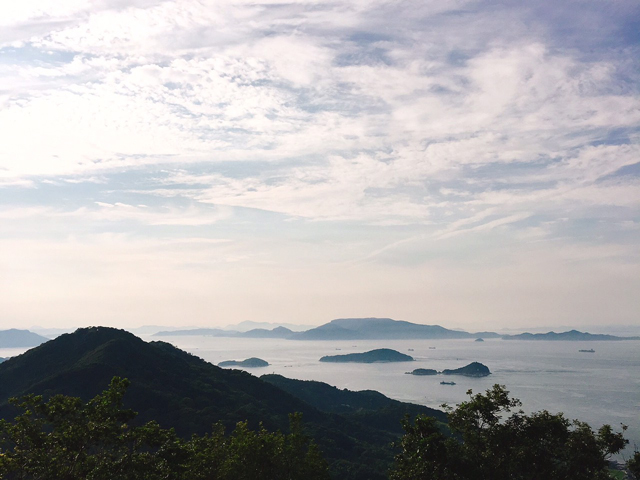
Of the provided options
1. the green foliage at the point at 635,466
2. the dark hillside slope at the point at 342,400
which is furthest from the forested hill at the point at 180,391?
the green foliage at the point at 635,466

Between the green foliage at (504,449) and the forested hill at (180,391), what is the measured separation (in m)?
68.6

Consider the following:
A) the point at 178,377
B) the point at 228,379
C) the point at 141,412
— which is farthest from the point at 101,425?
the point at 228,379

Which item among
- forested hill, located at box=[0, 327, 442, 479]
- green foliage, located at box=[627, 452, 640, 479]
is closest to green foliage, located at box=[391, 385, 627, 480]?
green foliage, located at box=[627, 452, 640, 479]

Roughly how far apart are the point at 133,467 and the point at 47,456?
13.6ft

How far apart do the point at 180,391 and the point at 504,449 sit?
10634 cm

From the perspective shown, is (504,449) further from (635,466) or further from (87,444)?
(87,444)

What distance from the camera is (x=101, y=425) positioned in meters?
23.0

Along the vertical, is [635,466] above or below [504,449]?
below

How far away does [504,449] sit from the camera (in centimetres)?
3030

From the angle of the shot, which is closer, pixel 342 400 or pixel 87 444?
pixel 87 444

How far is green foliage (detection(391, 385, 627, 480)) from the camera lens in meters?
28.9

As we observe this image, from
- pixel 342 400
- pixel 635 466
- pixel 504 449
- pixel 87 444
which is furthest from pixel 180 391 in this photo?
pixel 635 466

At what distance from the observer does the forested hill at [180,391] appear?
103938 mm

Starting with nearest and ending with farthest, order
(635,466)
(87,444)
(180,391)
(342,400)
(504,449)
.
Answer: (87,444) → (504,449) → (635,466) → (180,391) → (342,400)
